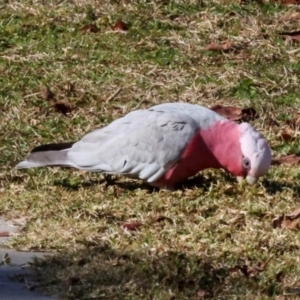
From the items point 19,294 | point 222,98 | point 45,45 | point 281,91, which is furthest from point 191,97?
point 19,294

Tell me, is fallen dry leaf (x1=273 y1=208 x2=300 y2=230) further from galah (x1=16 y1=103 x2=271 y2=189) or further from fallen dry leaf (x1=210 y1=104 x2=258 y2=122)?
fallen dry leaf (x1=210 y1=104 x2=258 y2=122)

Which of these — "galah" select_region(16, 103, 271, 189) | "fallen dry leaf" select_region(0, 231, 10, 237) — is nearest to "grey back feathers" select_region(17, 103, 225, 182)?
"galah" select_region(16, 103, 271, 189)

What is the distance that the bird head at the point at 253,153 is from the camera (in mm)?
5625

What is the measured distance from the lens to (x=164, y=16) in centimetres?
869

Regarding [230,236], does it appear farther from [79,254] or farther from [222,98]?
[222,98]

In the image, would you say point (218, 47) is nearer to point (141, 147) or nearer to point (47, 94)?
point (47, 94)

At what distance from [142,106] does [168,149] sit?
1.55 metres

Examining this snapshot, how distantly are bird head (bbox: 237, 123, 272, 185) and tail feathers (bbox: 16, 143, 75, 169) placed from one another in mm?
1035

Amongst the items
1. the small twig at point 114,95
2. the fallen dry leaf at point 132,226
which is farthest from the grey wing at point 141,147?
the small twig at point 114,95

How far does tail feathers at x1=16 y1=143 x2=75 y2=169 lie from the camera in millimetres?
5902

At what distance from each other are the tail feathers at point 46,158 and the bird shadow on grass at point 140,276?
105 cm

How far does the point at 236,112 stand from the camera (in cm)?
707

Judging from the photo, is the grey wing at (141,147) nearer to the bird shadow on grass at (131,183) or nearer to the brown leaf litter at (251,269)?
the bird shadow on grass at (131,183)

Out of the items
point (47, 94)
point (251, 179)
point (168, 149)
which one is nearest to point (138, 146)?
point (168, 149)
